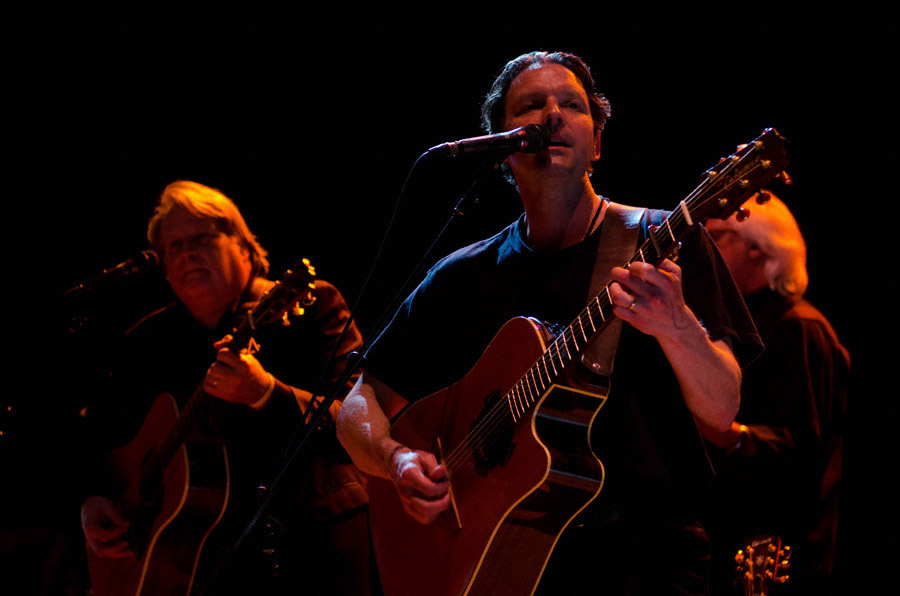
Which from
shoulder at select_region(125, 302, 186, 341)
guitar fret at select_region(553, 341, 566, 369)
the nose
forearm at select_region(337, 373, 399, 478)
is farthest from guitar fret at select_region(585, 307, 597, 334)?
shoulder at select_region(125, 302, 186, 341)

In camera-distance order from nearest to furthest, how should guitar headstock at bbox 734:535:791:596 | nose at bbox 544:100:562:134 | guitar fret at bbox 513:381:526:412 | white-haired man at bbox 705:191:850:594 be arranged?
1. guitar fret at bbox 513:381:526:412
2. nose at bbox 544:100:562:134
3. guitar headstock at bbox 734:535:791:596
4. white-haired man at bbox 705:191:850:594

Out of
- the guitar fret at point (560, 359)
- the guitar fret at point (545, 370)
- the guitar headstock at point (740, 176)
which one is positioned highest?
the guitar headstock at point (740, 176)

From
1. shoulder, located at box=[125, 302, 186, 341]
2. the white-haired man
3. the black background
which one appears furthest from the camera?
the black background

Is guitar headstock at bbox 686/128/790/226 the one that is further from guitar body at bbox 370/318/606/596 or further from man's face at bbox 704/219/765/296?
man's face at bbox 704/219/765/296

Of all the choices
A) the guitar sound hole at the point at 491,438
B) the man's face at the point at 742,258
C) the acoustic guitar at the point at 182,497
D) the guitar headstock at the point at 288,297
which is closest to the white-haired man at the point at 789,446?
the man's face at the point at 742,258

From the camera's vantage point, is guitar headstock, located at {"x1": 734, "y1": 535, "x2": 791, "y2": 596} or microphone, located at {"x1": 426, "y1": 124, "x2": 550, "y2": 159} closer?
microphone, located at {"x1": 426, "y1": 124, "x2": 550, "y2": 159}

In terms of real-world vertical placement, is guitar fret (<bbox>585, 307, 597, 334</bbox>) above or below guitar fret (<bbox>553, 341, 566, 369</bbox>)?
above

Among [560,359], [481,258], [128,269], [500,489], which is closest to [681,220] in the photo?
[560,359]

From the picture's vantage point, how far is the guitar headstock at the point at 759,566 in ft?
9.62

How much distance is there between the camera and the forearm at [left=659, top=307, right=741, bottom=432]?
177 centimetres

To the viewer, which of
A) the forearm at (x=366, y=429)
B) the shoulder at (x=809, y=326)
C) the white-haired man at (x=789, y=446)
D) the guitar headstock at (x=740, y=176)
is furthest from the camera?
the shoulder at (x=809, y=326)

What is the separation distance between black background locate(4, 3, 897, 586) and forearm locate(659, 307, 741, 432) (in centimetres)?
244

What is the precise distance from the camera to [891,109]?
369 cm

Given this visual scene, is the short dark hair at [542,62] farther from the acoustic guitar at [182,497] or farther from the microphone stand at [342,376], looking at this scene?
the acoustic guitar at [182,497]
